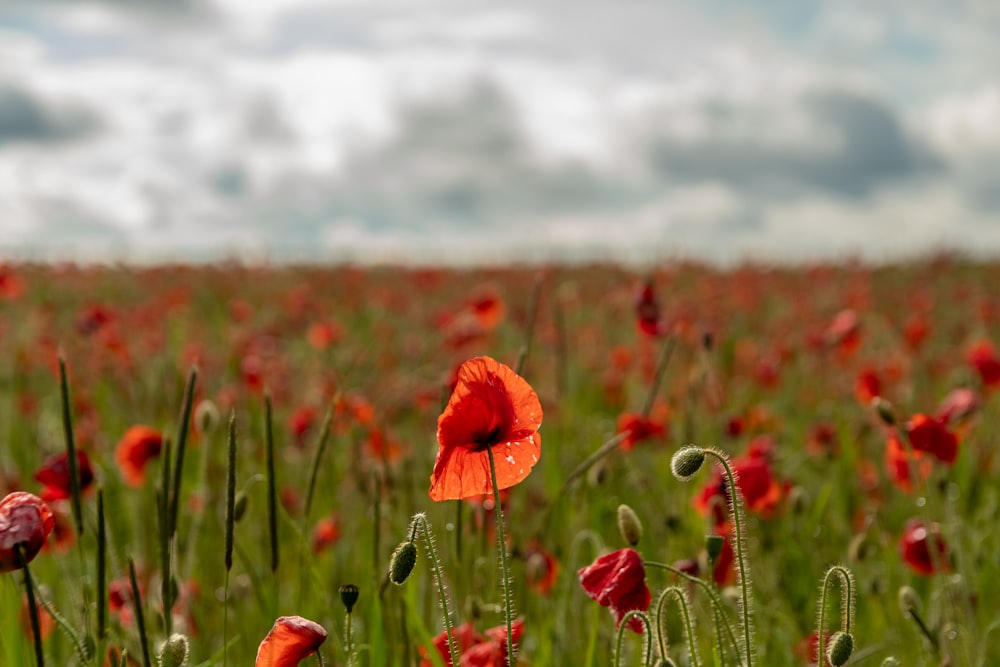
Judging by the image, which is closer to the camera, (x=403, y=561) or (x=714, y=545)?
(x=403, y=561)

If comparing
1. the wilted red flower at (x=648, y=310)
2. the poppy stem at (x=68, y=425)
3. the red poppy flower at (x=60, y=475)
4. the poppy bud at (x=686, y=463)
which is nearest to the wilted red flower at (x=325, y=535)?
the red poppy flower at (x=60, y=475)

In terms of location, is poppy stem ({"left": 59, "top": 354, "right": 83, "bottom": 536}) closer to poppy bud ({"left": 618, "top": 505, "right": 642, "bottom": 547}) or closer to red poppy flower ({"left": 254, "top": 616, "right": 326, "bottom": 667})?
red poppy flower ({"left": 254, "top": 616, "right": 326, "bottom": 667})

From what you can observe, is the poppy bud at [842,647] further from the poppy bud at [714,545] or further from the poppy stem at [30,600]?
the poppy stem at [30,600]

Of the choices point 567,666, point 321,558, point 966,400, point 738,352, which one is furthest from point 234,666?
point 738,352

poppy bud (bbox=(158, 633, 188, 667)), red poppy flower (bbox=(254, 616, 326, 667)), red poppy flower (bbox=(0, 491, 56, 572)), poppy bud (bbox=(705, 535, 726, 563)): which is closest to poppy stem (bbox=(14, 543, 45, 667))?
red poppy flower (bbox=(0, 491, 56, 572))

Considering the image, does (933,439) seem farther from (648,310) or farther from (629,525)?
(629,525)

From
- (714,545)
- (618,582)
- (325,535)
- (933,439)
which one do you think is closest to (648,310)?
(933,439)

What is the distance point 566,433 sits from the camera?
413cm

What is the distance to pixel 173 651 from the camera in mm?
1328

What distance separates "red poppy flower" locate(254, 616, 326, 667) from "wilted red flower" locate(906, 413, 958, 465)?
58.8 inches

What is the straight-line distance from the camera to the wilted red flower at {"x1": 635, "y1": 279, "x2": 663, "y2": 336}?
8.77ft

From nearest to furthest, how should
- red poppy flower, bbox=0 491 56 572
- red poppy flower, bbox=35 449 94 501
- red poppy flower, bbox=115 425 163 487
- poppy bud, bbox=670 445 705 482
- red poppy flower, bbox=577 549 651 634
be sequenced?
red poppy flower, bbox=0 491 56 572, poppy bud, bbox=670 445 705 482, red poppy flower, bbox=577 549 651 634, red poppy flower, bbox=35 449 94 501, red poppy flower, bbox=115 425 163 487

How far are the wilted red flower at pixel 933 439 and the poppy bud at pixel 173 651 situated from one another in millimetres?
1606

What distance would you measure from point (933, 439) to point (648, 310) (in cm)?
80
